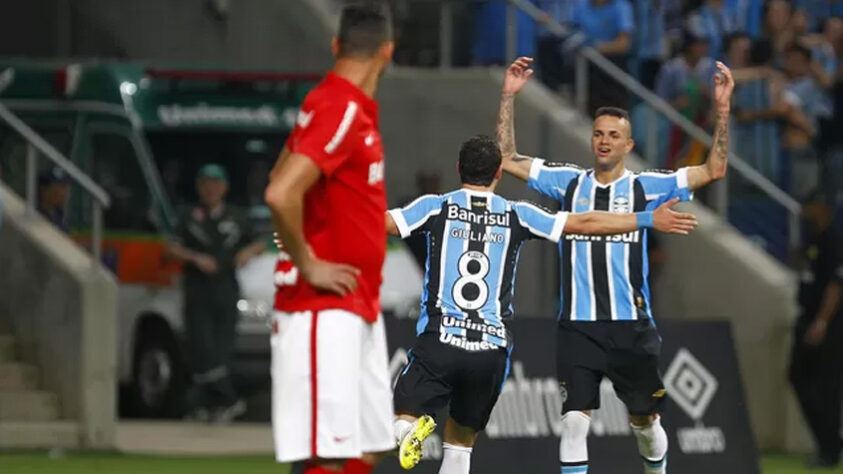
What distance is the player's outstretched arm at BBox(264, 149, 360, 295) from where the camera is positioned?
7543 mm

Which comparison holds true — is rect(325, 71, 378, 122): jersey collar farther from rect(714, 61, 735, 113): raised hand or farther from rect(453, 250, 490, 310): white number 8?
rect(714, 61, 735, 113): raised hand

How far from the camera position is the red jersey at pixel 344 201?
7723mm

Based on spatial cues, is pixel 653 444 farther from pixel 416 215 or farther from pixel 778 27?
pixel 778 27

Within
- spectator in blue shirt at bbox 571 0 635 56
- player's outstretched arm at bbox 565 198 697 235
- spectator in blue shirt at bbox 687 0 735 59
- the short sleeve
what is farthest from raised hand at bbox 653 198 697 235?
spectator in blue shirt at bbox 687 0 735 59

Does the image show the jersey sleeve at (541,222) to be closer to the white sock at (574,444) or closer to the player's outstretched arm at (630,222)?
the player's outstretched arm at (630,222)

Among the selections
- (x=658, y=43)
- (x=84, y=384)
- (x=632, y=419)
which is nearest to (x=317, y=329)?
(x=632, y=419)

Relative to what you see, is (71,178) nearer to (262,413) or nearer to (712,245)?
(262,413)

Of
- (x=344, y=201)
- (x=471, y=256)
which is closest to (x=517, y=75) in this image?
(x=471, y=256)

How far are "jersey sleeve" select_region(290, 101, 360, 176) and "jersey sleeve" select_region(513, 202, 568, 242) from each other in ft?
9.69

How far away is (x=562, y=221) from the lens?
1053 centimetres

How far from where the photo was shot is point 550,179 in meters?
12.2

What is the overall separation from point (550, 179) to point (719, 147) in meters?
1.01

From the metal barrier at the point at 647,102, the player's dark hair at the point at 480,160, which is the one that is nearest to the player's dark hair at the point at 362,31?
the player's dark hair at the point at 480,160

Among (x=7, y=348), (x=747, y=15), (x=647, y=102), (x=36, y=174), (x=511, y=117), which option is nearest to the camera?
(x=511, y=117)
